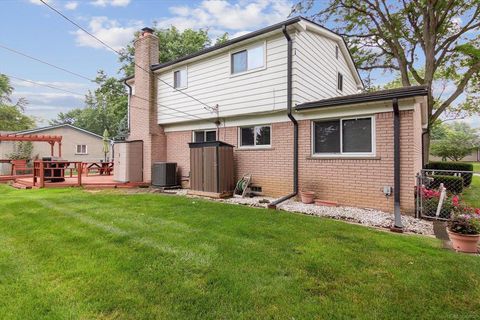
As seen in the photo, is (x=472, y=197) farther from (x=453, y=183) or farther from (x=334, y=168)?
(x=334, y=168)

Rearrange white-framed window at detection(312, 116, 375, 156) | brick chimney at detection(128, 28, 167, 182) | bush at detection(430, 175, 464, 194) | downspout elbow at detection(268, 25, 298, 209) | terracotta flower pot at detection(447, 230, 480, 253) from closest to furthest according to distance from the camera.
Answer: terracotta flower pot at detection(447, 230, 480, 253), white-framed window at detection(312, 116, 375, 156), downspout elbow at detection(268, 25, 298, 209), bush at detection(430, 175, 464, 194), brick chimney at detection(128, 28, 167, 182)

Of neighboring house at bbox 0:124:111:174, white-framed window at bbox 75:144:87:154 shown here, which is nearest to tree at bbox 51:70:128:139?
neighboring house at bbox 0:124:111:174

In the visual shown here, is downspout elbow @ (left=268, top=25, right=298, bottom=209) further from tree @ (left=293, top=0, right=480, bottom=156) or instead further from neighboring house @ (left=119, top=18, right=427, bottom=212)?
tree @ (left=293, top=0, right=480, bottom=156)

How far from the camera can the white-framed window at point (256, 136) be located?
9.23 meters

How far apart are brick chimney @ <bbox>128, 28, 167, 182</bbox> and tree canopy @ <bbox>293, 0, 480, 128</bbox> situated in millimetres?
9913

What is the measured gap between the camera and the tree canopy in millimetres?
14039

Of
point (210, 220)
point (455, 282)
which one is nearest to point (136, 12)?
point (210, 220)

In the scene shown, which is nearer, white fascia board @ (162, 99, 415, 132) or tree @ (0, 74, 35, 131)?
white fascia board @ (162, 99, 415, 132)

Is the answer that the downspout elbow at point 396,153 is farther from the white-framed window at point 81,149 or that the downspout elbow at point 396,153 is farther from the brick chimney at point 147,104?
the white-framed window at point 81,149

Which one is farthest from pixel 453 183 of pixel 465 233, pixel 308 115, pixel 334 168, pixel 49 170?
pixel 49 170

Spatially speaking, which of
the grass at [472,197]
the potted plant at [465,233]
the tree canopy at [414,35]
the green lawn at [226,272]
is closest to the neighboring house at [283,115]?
the grass at [472,197]

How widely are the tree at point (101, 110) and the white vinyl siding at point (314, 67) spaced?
Answer: 68.7ft

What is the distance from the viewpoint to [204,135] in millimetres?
11242

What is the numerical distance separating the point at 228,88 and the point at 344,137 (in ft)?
14.5
